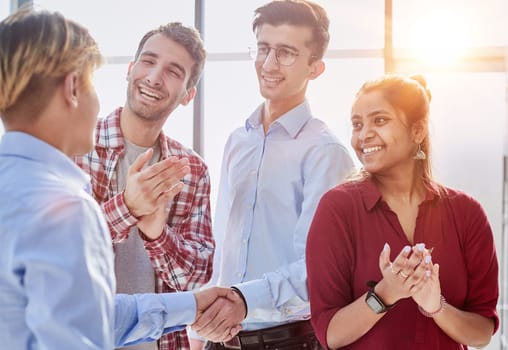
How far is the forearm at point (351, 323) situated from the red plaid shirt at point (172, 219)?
0.50m

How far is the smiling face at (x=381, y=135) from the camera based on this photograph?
5.62 feet

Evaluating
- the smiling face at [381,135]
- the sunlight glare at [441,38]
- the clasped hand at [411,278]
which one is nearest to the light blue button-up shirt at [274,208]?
the smiling face at [381,135]

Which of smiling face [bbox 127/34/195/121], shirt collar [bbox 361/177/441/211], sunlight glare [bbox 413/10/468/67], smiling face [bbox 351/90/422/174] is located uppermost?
sunlight glare [bbox 413/10/468/67]

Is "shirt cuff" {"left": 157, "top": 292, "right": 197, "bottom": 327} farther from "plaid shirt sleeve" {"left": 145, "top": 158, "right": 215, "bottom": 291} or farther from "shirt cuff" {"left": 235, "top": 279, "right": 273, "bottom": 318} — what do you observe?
"shirt cuff" {"left": 235, "top": 279, "right": 273, "bottom": 318}

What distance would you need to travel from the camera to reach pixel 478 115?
401 cm

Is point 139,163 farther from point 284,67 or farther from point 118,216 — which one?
point 284,67

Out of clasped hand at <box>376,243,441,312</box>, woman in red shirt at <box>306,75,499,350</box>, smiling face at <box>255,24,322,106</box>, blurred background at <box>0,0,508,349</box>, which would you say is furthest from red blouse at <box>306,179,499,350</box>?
blurred background at <box>0,0,508,349</box>

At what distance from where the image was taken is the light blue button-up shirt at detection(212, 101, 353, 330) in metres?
1.97

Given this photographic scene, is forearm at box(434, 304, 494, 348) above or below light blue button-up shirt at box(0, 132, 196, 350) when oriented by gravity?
below

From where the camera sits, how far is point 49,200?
0.96 m

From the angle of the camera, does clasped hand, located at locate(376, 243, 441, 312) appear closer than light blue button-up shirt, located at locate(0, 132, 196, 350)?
No

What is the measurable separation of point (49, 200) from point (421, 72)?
3.37 m

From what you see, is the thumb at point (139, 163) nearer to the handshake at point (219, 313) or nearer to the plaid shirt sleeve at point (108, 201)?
the plaid shirt sleeve at point (108, 201)

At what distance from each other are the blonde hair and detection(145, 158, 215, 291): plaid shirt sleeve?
78 centimetres
